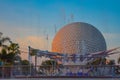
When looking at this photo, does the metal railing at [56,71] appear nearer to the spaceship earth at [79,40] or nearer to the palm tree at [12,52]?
the palm tree at [12,52]

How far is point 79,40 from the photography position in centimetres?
8288

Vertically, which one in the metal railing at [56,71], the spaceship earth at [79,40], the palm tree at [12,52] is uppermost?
the spaceship earth at [79,40]

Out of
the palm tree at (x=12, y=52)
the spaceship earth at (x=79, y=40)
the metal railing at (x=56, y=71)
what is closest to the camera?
the metal railing at (x=56, y=71)

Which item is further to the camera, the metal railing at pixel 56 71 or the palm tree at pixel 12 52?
the palm tree at pixel 12 52

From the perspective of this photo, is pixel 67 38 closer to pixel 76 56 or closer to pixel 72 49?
pixel 72 49

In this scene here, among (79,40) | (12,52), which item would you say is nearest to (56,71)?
(12,52)

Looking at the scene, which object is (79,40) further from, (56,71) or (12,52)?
(56,71)

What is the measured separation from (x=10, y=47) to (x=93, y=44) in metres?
24.4

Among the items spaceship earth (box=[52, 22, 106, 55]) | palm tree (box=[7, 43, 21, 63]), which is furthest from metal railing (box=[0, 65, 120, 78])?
spaceship earth (box=[52, 22, 106, 55])

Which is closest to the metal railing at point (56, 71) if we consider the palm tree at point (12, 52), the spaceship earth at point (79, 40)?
the palm tree at point (12, 52)

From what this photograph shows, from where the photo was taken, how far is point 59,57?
62.3 m

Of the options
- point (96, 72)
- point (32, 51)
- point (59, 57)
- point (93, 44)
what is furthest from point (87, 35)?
point (96, 72)

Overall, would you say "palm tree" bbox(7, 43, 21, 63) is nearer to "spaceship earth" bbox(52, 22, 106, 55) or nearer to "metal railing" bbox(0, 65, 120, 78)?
"spaceship earth" bbox(52, 22, 106, 55)

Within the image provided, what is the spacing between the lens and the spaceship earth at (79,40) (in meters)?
82.4
